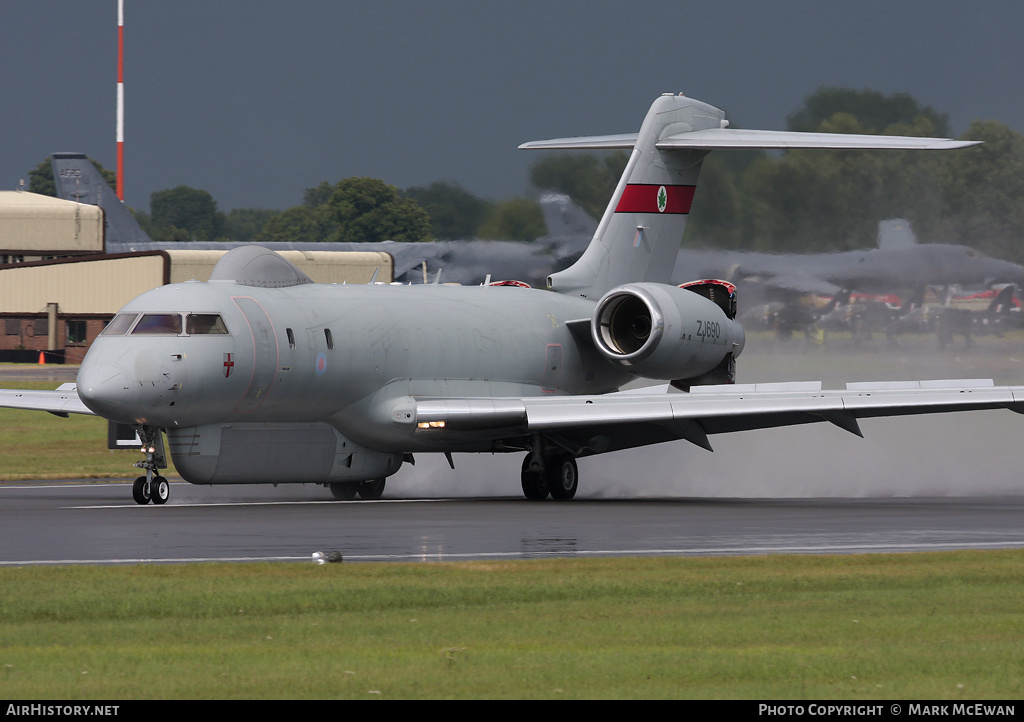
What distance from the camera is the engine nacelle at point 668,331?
94.4 ft

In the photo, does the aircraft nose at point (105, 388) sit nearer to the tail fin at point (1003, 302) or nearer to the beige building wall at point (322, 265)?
the tail fin at point (1003, 302)

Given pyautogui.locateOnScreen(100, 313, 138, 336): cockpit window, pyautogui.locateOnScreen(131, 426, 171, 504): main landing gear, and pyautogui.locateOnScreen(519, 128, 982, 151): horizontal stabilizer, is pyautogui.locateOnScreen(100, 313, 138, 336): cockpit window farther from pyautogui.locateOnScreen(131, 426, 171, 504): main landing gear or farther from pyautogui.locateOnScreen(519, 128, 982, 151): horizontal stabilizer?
pyautogui.locateOnScreen(519, 128, 982, 151): horizontal stabilizer

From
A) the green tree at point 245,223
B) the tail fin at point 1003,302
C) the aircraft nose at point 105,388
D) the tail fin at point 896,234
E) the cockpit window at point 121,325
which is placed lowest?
the green tree at point 245,223

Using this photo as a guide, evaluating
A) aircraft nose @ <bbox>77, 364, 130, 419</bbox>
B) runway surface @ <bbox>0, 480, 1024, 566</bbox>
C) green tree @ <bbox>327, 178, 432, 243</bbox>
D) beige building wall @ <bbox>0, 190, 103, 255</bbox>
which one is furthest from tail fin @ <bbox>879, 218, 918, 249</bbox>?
green tree @ <bbox>327, 178, 432, 243</bbox>

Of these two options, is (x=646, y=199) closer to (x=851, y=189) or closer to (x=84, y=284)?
(x=851, y=189)

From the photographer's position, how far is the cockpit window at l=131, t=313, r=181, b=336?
23.8 m

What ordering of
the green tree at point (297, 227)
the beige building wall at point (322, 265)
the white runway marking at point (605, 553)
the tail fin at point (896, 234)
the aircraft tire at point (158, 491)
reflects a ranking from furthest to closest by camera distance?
the green tree at point (297, 227), the beige building wall at point (322, 265), the tail fin at point (896, 234), the aircraft tire at point (158, 491), the white runway marking at point (605, 553)

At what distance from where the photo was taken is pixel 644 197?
3338 centimetres

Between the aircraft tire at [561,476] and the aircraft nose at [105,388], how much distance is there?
8574 mm

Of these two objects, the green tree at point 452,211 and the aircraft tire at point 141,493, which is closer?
the aircraft tire at point 141,493

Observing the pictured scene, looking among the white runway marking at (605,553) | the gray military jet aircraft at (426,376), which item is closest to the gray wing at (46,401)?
→ the gray military jet aircraft at (426,376)

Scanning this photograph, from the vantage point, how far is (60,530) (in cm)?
2020

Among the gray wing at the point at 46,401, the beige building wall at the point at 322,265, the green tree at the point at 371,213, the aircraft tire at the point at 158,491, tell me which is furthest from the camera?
the green tree at the point at 371,213
